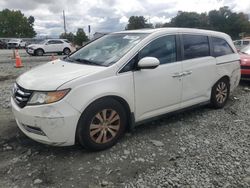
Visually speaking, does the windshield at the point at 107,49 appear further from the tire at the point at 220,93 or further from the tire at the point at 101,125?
the tire at the point at 220,93

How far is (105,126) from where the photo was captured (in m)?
3.87

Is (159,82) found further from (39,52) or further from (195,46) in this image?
(39,52)

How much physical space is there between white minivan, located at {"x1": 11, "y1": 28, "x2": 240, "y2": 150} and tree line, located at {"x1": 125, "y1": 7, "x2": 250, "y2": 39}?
2482 inches

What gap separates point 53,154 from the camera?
382cm

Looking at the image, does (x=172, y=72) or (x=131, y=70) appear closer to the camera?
(x=131, y=70)

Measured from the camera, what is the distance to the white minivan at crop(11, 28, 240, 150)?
3.49 m

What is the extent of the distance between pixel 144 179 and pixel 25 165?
5.08 feet

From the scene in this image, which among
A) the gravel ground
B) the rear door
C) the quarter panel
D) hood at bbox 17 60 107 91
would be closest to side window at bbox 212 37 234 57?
the rear door

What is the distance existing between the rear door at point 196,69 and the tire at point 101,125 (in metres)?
1.46

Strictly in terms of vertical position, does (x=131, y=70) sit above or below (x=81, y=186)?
above

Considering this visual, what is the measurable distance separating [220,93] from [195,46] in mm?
1307

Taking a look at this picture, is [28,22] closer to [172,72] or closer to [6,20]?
[6,20]

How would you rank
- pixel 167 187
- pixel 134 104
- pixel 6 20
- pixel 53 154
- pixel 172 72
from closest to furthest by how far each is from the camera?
pixel 167 187, pixel 53 154, pixel 134 104, pixel 172 72, pixel 6 20

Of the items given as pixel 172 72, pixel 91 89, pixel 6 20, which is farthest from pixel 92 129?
pixel 6 20
